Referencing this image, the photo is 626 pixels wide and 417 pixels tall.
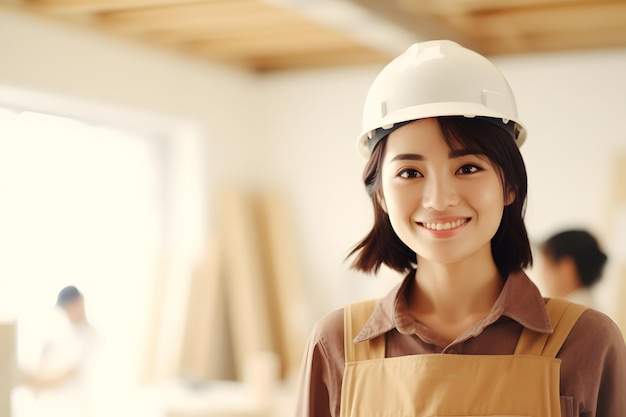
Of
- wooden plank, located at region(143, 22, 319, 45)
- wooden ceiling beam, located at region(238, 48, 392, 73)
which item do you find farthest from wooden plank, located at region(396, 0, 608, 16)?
wooden ceiling beam, located at region(238, 48, 392, 73)

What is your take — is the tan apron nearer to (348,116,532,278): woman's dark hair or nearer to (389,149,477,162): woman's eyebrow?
(348,116,532,278): woman's dark hair

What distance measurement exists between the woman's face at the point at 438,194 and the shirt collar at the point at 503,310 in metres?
0.13

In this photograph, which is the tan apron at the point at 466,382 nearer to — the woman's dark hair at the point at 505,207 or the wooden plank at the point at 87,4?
the woman's dark hair at the point at 505,207

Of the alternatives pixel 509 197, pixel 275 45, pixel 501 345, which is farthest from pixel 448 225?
pixel 275 45

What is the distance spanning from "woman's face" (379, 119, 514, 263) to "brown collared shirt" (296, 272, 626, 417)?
155 mm

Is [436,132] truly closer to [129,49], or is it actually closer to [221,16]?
[221,16]

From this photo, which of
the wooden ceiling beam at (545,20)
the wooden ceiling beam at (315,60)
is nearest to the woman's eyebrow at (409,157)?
the wooden ceiling beam at (545,20)

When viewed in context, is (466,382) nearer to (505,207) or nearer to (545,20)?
(505,207)

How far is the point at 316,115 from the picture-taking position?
722cm

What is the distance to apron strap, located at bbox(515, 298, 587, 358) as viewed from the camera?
1.87m

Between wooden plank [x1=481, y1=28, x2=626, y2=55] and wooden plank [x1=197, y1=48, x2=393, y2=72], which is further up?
wooden plank [x1=197, y1=48, x2=393, y2=72]

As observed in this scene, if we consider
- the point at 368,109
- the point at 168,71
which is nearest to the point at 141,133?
the point at 168,71

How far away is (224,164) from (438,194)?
17.6 feet

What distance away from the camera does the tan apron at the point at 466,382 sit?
72.7 inches
